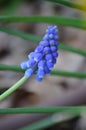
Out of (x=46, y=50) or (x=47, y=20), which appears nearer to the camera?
(x=46, y=50)

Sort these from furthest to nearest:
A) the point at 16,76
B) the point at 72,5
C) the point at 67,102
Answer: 1. the point at 16,76
2. the point at 67,102
3. the point at 72,5

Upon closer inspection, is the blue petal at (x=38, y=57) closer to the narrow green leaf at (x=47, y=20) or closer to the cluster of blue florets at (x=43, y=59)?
the cluster of blue florets at (x=43, y=59)

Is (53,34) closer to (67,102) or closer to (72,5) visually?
(72,5)

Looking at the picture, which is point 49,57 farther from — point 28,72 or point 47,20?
point 47,20

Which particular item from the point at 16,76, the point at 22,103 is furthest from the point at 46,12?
the point at 22,103

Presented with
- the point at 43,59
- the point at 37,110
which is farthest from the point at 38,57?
the point at 37,110

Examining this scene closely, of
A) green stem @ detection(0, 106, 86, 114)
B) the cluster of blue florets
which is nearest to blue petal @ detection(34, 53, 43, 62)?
the cluster of blue florets

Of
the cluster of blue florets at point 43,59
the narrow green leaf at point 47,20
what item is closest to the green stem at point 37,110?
the cluster of blue florets at point 43,59

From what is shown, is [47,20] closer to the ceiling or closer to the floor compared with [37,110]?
closer to the ceiling
